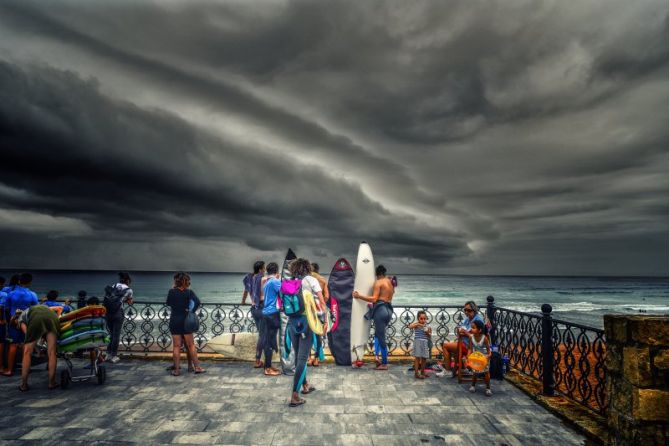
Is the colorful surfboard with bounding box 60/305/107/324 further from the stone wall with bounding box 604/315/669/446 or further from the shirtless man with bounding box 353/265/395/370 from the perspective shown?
the stone wall with bounding box 604/315/669/446

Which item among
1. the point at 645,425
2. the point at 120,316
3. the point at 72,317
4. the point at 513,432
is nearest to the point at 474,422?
the point at 513,432

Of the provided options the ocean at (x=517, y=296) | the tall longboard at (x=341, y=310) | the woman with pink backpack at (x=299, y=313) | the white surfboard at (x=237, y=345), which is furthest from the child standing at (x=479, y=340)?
the ocean at (x=517, y=296)

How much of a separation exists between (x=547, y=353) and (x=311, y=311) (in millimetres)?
4057

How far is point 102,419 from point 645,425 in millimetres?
6300

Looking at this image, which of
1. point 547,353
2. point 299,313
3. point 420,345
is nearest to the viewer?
point 299,313

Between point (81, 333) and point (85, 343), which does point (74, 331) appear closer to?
point (81, 333)

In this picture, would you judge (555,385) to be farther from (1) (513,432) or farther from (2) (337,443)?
(2) (337,443)

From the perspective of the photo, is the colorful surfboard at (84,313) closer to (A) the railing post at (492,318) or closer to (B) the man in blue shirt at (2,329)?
(B) the man in blue shirt at (2,329)

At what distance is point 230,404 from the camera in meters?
5.47

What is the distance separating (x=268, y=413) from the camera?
513 centimetres

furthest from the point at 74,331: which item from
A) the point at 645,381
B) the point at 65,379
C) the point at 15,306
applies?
the point at 645,381

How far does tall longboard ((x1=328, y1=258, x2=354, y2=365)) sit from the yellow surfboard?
6.67ft

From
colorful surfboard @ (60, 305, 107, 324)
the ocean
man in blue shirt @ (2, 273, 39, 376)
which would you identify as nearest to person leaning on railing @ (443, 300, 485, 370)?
colorful surfboard @ (60, 305, 107, 324)

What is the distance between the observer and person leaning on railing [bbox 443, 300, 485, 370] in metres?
6.33
